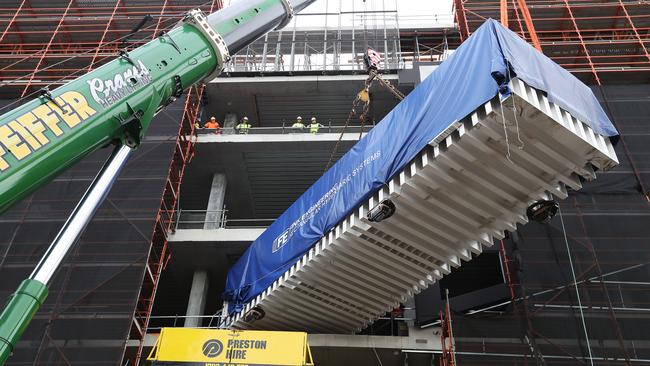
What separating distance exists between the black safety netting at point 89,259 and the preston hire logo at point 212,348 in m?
2.84

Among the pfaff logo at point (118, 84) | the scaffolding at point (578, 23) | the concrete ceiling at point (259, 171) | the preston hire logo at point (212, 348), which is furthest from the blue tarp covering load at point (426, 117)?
the scaffolding at point (578, 23)

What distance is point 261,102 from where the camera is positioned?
24.2 metres

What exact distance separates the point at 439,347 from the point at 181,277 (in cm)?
939

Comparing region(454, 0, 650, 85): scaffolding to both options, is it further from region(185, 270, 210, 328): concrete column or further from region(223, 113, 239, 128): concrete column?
region(185, 270, 210, 328): concrete column

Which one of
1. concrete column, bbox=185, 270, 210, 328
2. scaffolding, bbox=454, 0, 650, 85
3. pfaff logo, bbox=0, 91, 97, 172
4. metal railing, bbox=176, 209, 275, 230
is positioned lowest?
pfaff logo, bbox=0, 91, 97, 172

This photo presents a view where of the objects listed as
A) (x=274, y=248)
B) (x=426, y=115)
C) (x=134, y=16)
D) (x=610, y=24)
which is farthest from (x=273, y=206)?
(x=610, y=24)

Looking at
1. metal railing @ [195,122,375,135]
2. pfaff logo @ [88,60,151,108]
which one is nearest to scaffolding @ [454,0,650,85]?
metal railing @ [195,122,375,135]

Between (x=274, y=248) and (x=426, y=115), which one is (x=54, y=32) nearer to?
(x=274, y=248)

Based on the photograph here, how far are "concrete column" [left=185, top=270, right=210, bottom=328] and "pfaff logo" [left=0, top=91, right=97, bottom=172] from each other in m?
10.3

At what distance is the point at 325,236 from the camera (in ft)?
40.9

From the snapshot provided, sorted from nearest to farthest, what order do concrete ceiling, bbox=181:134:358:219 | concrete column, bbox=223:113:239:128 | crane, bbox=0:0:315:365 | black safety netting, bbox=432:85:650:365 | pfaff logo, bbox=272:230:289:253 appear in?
1. crane, bbox=0:0:315:365
2. black safety netting, bbox=432:85:650:365
3. pfaff logo, bbox=272:230:289:253
4. concrete ceiling, bbox=181:134:358:219
5. concrete column, bbox=223:113:239:128

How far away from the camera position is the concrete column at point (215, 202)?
762 inches

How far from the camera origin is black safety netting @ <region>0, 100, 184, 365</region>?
13.1m

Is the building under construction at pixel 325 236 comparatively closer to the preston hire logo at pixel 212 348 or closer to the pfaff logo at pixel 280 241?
the pfaff logo at pixel 280 241
